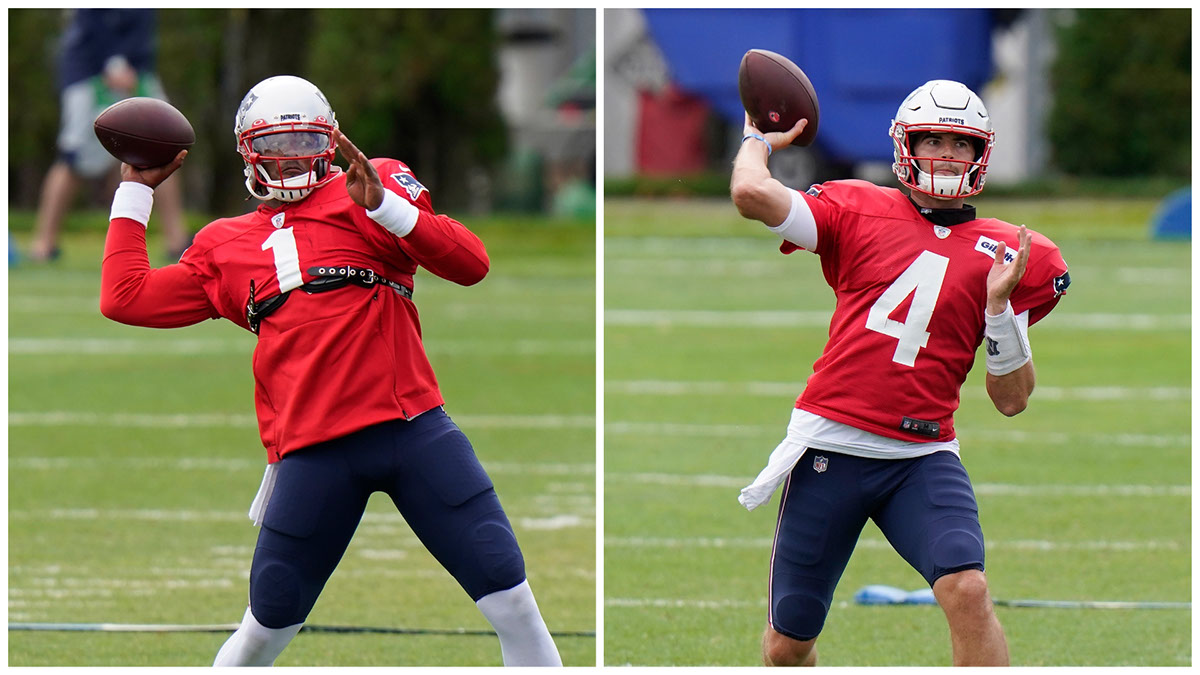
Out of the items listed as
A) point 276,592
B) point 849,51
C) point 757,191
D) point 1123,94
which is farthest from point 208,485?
point 1123,94

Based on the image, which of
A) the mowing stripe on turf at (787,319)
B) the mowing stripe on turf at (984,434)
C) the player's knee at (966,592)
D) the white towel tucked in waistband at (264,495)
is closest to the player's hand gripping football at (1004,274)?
the player's knee at (966,592)

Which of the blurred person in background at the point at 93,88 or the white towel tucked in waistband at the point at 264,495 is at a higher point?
the white towel tucked in waistband at the point at 264,495

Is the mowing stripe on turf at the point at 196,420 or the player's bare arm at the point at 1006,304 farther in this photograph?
the mowing stripe on turf at the point at 196,420

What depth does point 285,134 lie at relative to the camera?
410 centimetres

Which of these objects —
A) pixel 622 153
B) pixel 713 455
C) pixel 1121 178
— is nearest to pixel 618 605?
pixel 713 455

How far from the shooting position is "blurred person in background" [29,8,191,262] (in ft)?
48.3

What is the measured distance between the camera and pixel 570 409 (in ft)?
32.9

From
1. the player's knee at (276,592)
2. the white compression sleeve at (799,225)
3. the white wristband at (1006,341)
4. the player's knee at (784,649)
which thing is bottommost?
the player's knee at (784,649)

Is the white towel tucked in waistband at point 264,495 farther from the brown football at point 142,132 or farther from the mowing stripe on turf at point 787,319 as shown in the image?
the mowing stripe on turf at point 787,319

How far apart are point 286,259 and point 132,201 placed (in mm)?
478

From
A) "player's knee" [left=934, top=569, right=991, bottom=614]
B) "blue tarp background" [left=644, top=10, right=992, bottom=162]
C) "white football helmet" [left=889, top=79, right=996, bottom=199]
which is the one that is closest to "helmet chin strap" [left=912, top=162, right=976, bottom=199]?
"white football helmet" [left=889, top=79, right=996, bottom=199]

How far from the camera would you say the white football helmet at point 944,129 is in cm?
422

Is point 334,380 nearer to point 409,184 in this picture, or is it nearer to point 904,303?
point 409,184

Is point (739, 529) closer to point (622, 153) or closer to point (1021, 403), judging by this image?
point (1021, 403)
